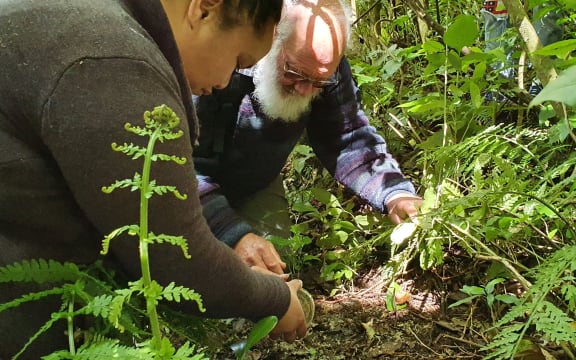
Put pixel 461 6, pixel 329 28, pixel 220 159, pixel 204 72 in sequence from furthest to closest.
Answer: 1. pixel 461 6
2. pixel 220 159
3. pixel 329 28
4. pixel 204 72

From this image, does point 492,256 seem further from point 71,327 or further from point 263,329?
point 71,327

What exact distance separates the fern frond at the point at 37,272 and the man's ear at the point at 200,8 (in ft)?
2.04

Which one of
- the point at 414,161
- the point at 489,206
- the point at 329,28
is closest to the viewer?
the point at 489,206

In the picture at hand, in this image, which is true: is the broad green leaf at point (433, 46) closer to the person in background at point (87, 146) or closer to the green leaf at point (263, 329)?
the person in background at point (87, 146)

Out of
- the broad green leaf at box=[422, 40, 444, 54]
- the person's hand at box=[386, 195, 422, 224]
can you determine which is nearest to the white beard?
the person's hand at box=[386, 195, 422, 224]

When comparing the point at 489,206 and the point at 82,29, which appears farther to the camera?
the point at 489,206

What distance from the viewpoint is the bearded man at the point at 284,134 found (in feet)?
7.59

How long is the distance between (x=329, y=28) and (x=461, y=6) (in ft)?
6.62

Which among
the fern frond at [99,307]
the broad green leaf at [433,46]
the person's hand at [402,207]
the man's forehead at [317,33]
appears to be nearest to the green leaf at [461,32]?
the broad green leaf at [433,46]

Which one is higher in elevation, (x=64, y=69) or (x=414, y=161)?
(x=64, y=69)

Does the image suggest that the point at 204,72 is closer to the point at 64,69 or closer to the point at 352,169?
the point at 64,69

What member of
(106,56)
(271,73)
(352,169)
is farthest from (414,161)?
(106,56)

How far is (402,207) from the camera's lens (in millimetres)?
2338

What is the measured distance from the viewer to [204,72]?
1.48 metres
